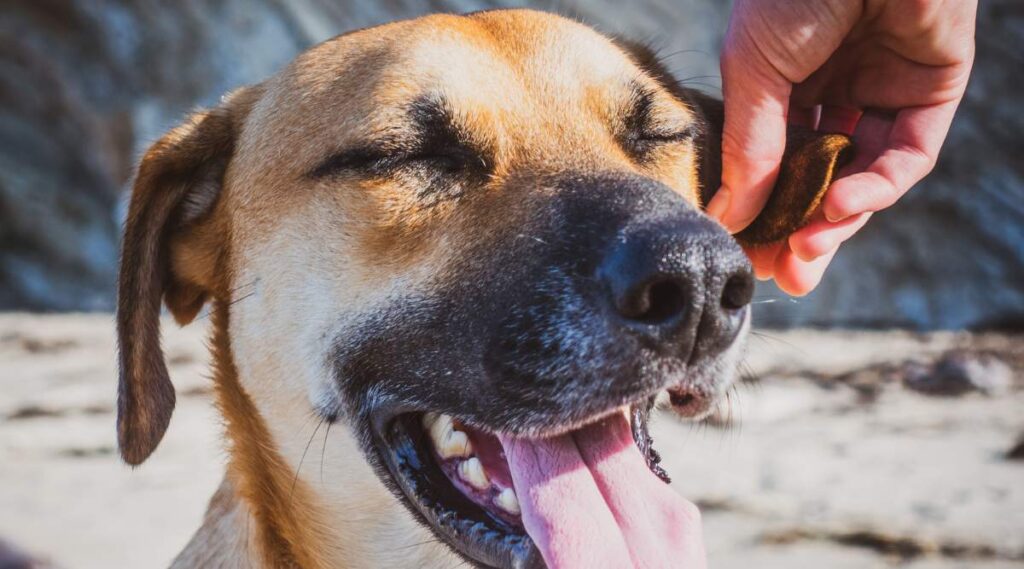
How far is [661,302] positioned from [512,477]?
641 mm

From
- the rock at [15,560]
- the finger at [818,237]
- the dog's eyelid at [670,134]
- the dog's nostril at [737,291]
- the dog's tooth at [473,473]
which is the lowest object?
the rock at [15,560]

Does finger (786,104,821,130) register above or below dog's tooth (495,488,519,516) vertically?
above

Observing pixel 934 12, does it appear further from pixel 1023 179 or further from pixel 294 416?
pixel 1023 179

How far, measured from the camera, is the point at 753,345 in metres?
7.82

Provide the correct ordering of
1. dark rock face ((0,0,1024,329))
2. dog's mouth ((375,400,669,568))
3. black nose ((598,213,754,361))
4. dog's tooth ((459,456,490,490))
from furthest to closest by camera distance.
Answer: dark rock face ((0,0,1024,329)) → dog's tooth ((459,456,490,490)) → dog's mouth ((375,400,669,568)) → black nose ((598,213,754,361))

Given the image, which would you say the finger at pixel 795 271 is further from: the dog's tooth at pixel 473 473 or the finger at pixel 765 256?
the dog's tooth at pixel 473 473

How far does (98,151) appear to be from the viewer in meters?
9.49

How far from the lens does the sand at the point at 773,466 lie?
4.50 metres

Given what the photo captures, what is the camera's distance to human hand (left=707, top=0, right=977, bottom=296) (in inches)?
121

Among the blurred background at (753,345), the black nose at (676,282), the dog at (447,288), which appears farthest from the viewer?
the blurred background at (753,345)

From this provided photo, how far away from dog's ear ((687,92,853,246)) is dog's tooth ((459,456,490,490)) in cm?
117

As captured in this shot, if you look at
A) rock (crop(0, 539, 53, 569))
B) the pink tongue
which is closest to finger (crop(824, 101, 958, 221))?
the pink tongue

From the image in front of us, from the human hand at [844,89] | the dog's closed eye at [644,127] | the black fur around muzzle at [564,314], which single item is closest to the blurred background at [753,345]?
the human hand at [844,89]

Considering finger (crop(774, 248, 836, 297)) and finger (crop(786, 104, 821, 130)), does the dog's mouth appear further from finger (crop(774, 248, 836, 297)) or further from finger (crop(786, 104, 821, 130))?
finger (crop(786, 104, 821, 130))
